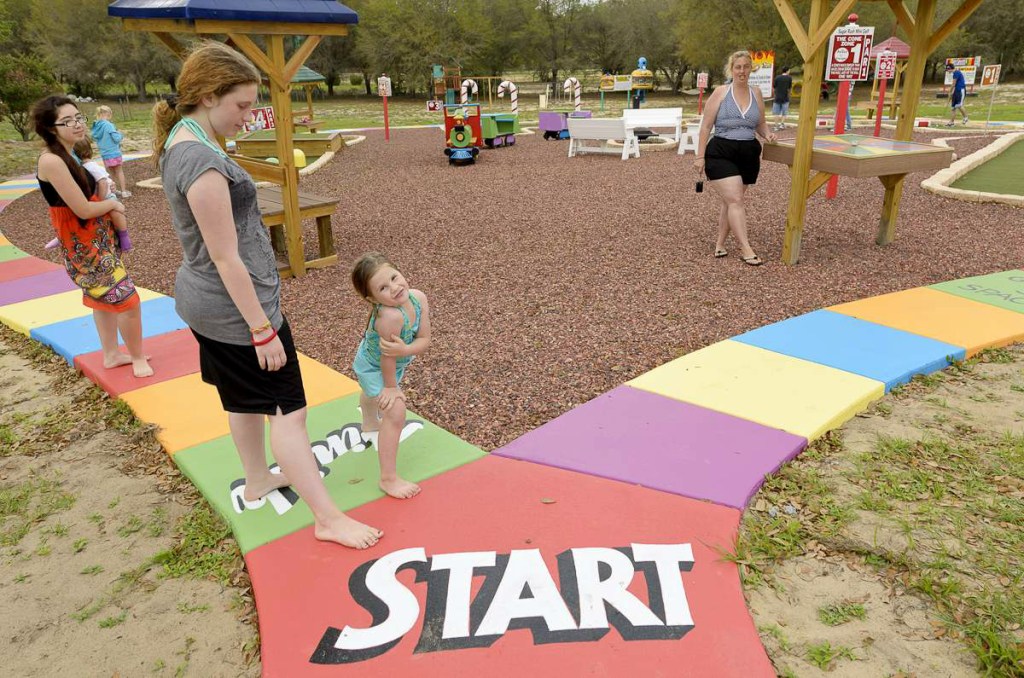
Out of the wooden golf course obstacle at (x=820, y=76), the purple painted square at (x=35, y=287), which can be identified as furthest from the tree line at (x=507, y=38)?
the purple painted square at (x=35, y=287)

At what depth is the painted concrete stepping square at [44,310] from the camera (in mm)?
5527

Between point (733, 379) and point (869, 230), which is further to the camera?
point (869, 230)

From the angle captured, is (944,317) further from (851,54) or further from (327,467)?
(851,54)

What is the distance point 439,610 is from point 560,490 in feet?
2.72

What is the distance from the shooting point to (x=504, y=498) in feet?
10.00

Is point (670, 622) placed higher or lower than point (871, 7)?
lower

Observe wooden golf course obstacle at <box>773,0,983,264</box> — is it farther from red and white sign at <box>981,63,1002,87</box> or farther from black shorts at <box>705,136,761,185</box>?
red and white sign at <box>981,63,1002,87</box>

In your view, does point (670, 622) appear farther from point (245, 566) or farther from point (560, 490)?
point (245, 566)

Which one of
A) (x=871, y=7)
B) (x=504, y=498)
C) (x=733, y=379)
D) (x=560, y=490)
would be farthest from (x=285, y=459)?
(x=871, y=7)

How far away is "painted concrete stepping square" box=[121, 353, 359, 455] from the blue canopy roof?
9.17 ft

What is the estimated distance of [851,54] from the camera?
389 inches

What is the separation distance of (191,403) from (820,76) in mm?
5402

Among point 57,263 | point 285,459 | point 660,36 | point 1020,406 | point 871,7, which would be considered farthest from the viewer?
point 660,36

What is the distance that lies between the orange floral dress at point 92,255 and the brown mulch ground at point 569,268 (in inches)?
47.7
